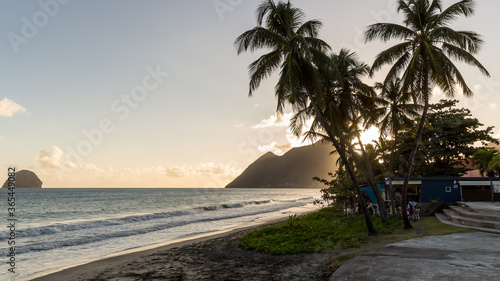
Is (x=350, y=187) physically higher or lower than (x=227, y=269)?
higher

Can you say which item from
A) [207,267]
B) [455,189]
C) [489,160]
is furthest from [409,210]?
[207,267]

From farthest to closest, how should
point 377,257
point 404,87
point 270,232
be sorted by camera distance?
point 270,232
point 404,87
point 377,257

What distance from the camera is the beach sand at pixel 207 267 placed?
27.8ft

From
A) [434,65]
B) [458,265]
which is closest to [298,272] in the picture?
[458,265]

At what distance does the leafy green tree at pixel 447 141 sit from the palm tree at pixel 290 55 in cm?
1969

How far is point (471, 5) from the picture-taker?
13.2 metres

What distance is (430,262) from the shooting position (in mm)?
7066

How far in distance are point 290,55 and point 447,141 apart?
26130 millimetres

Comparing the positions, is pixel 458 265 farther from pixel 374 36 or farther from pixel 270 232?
pixel 374 36

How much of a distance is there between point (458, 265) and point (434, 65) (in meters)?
9.12

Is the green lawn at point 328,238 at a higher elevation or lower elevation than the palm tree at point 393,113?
lower

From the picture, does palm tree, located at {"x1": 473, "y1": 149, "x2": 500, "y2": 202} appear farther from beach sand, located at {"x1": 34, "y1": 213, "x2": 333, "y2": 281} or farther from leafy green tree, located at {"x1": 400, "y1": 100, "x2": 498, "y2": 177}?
beach sand, located at {"x1": 34, "y1": 213, "x2": 333, "y2": 281}

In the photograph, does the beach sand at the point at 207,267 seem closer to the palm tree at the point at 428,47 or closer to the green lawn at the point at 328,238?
the green lawn at the point at 328,238

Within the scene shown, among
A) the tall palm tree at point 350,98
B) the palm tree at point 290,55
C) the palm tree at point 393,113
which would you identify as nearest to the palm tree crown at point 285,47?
the palm tree at point 290,55
